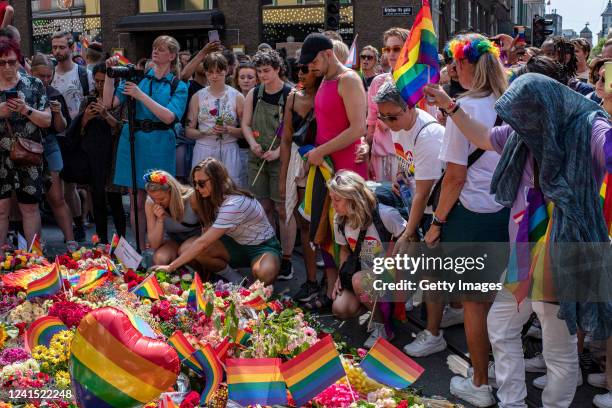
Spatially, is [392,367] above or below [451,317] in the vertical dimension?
above

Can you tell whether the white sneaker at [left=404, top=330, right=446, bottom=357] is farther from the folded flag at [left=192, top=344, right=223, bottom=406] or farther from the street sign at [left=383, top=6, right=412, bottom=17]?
the street sign at [left=383, top=6, right=412, bottom=17]

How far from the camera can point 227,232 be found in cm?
502

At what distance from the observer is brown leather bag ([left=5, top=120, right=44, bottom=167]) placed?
5.54 m

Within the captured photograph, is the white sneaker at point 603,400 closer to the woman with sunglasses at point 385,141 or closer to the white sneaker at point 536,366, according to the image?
the white sneaker at point 536,366

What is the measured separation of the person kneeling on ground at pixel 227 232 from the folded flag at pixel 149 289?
0.56m

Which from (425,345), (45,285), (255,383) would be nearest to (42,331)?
(45,285)

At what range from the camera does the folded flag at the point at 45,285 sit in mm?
4117

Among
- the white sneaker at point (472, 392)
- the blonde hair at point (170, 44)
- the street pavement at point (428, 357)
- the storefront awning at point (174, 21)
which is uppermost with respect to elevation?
the storefront awning at point (174, 21)

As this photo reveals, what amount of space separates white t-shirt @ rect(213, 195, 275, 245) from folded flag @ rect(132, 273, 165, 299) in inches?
28.9

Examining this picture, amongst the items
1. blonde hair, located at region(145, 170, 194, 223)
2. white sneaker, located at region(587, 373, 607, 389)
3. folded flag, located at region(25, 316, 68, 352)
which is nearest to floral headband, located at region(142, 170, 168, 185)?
blonde hair, located at region(145, 170, 194, 223)

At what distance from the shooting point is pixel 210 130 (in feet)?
19.9

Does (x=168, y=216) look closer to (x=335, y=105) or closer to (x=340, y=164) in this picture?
(x=340, y=164)

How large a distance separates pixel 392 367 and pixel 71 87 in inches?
202

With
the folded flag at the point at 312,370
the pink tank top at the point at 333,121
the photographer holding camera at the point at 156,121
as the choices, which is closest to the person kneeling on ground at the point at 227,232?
the pink tank top at the point at 333,121
